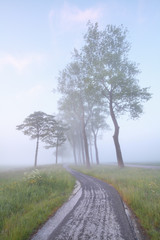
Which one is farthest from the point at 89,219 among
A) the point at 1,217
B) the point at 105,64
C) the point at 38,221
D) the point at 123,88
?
the point at 105,64

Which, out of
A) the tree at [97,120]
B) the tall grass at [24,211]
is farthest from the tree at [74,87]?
the tall grass at [24,211]

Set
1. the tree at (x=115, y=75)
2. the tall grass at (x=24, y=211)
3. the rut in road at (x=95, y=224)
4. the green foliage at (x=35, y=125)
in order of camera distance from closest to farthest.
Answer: the rut in road at (x=95, y=224), the tall grass at (x=24, y=211), the tree at (x=115, y=75), the green foliage at (x=35, y=125)

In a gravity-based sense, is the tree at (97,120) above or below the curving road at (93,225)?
above

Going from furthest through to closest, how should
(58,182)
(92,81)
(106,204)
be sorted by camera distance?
(92,81) < (58,182) < (106,204)

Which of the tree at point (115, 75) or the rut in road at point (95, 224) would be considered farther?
A: the tree at point (115, 75)

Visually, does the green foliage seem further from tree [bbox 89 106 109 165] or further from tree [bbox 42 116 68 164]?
tree [bbox 89 106 109 165]

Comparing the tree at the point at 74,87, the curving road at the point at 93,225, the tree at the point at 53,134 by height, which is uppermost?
the tree at the point at 74,87

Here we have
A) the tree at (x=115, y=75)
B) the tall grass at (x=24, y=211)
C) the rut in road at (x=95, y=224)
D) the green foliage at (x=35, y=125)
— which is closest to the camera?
the rut in road at (x=95, y=224)

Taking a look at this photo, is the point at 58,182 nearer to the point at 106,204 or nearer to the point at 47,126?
the point at 106,204

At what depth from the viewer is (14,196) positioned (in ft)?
17.2

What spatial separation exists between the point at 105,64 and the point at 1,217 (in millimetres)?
16932

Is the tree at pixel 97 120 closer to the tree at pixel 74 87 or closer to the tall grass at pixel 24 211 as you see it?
the tree at pixel 74 87

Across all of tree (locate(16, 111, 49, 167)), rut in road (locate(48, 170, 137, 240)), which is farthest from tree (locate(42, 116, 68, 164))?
A: rut in road (locate(48, 170, 137, 240))

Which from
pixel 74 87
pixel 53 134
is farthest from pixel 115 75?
pixel 53 134
